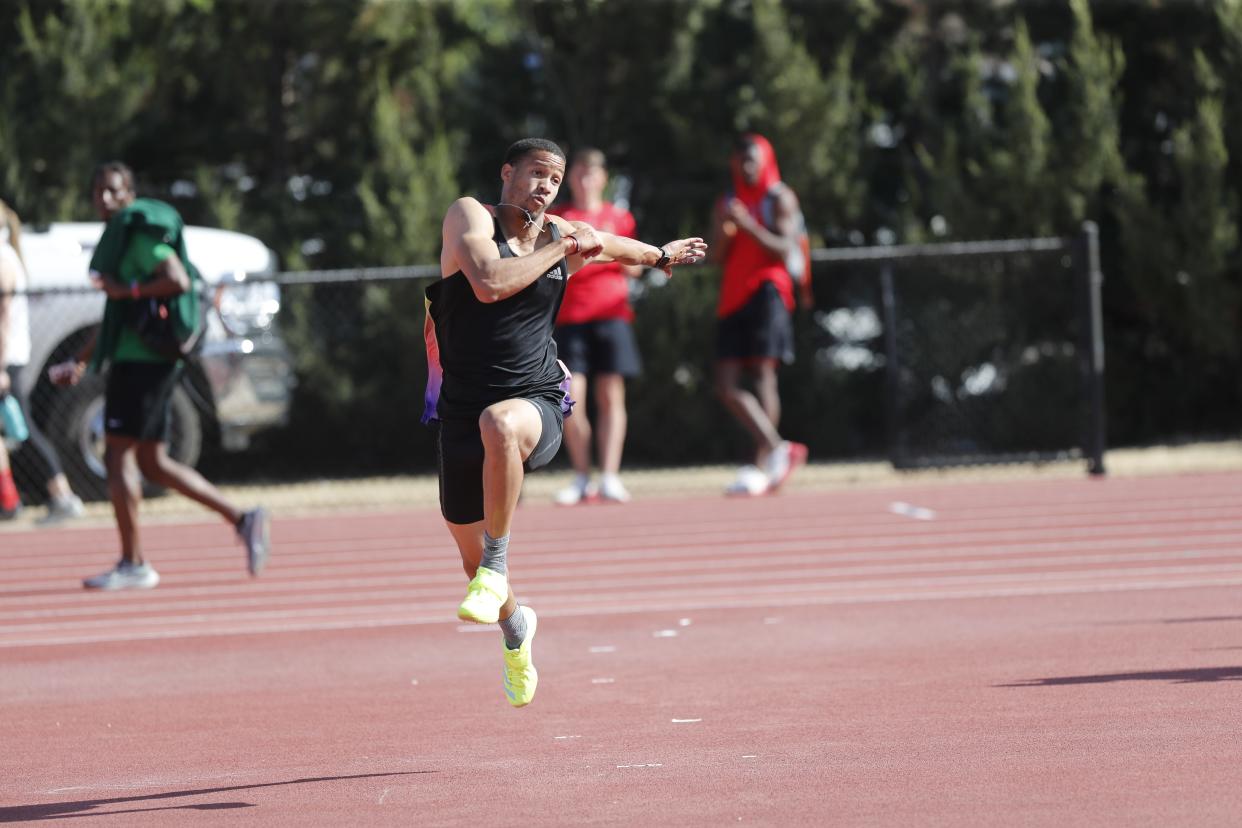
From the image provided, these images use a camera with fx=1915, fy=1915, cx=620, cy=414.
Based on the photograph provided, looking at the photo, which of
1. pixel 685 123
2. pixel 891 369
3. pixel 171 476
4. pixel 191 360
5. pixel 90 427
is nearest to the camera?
pixel 171 476

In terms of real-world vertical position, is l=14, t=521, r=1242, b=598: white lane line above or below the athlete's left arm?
below

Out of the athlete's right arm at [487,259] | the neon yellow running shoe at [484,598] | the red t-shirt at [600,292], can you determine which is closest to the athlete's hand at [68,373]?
the red t-shirt at [600,292]

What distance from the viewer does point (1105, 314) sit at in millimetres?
15852

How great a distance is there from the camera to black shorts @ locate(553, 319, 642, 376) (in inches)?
493

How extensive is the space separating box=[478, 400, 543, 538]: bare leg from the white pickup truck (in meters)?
7.73

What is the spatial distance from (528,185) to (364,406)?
9296mm

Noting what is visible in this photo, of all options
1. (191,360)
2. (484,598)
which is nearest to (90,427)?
(191,360)

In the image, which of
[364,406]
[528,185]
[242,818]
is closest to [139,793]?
[242,818]

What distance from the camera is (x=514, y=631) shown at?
578 centimetres

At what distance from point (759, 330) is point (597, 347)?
108 cm

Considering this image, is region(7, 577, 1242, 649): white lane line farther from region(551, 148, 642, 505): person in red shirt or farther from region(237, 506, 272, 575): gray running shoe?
region(551, 148, 642, 505): person in red shirt

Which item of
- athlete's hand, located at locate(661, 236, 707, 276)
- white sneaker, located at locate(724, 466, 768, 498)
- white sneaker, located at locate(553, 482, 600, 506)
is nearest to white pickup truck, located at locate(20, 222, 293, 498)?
white sneaker, located at locate(553, 482, 600, 506)

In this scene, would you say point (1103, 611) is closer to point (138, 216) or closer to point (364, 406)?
point (138, 216)

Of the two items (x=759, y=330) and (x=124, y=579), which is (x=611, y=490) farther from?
(x=124, y=579)
